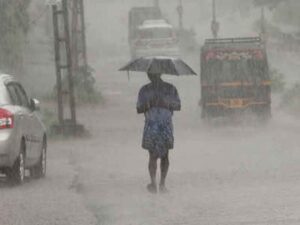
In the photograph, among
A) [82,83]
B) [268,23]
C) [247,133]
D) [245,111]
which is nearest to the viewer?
[247,133]

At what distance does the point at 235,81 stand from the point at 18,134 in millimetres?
14786

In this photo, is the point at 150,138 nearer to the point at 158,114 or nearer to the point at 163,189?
the point at 158,114

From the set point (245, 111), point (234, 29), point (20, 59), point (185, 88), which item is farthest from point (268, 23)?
point (245, 111)

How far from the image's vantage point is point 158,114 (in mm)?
15336

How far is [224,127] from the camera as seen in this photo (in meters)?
30.1

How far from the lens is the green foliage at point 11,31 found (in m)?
39.0

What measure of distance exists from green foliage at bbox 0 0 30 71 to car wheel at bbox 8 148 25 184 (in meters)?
22.9

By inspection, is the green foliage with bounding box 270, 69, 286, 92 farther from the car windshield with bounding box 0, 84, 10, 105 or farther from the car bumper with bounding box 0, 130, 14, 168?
the car bumper with bounding box 0, 130, 14, 168

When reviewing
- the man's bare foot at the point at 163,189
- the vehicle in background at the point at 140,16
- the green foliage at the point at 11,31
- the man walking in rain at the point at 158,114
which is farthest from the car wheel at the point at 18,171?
the vehicle in background at the point at 140,16

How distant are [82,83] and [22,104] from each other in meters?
22.1

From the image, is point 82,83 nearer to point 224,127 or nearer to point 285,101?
point 285,101

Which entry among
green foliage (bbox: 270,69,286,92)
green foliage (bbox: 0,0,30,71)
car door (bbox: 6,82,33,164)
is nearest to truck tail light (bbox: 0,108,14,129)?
car door (bbox: 6,82,33,164)

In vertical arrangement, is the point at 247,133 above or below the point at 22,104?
below

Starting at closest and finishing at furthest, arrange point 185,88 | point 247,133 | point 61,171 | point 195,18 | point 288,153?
1. point 61,171
2. point 288,153
3. point 247,133
4. point 185,88
5. point 195,18
